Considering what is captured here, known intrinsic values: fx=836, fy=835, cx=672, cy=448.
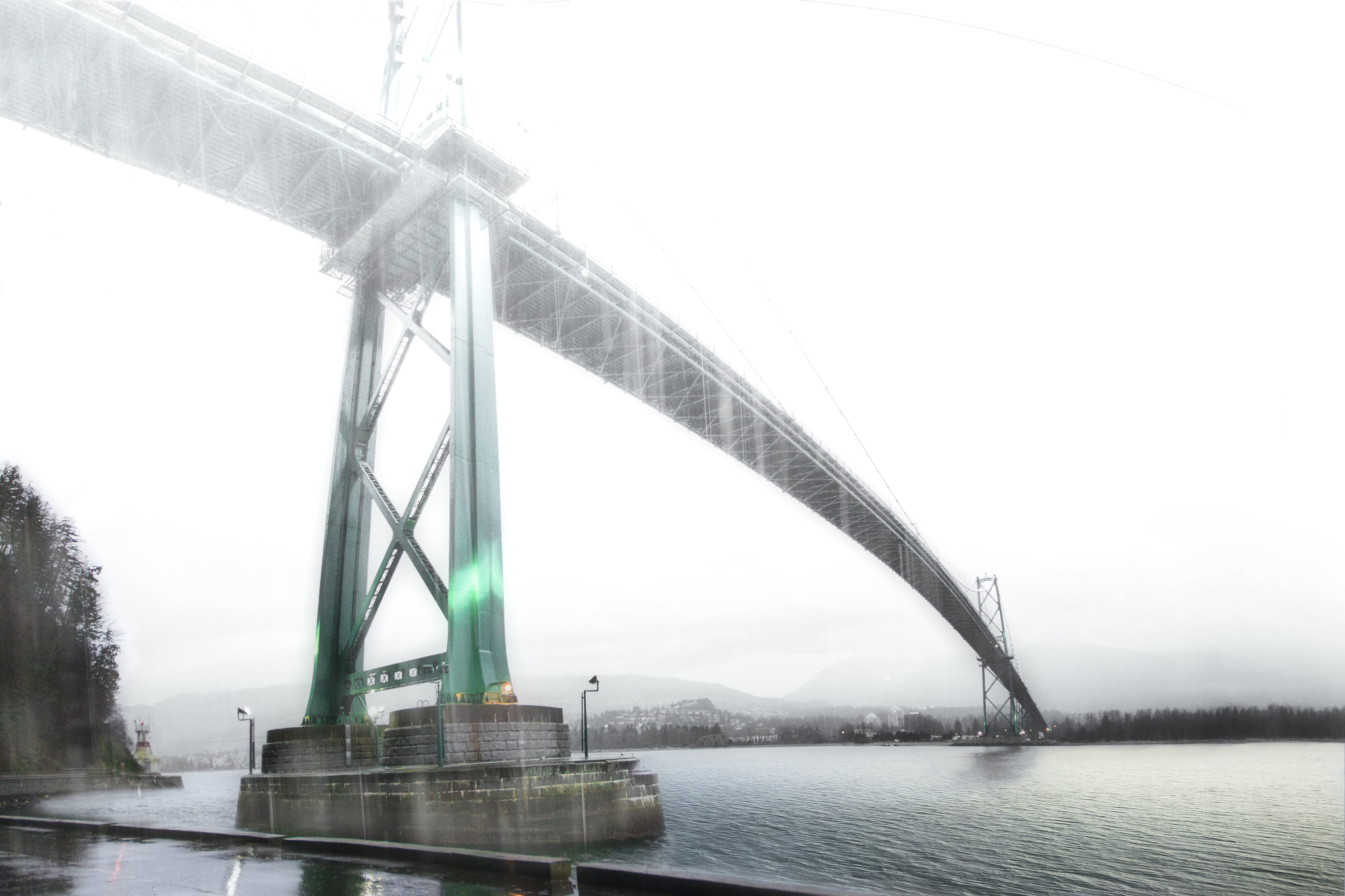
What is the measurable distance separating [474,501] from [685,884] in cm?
1122

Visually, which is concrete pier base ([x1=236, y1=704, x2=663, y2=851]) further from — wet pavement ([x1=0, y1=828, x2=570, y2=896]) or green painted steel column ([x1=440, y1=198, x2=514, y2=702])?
wet pavement ([x1=0, y1=828, x2=570, y2=896])

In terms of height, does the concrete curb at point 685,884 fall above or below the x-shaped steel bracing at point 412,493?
below

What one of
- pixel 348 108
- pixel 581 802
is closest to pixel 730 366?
pixel 348 108

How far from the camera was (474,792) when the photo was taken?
13062 mm

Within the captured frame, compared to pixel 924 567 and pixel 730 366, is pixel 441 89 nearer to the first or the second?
pixel 730 366

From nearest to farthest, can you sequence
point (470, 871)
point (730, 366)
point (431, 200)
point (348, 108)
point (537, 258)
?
1. point (470, 871)
2. point (348, 108)
3. point (431, 200)
4. point (537, 258)
5. point (730, 366)

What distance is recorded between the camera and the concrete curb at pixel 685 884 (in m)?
5.24

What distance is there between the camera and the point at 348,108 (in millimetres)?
18141

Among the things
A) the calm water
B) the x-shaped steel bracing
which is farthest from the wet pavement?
the x-shaped steel bracing

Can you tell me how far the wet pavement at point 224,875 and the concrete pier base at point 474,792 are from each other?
3321 millimetres

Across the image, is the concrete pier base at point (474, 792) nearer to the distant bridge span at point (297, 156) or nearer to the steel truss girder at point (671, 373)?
the distant bridge span at point (297, 156)

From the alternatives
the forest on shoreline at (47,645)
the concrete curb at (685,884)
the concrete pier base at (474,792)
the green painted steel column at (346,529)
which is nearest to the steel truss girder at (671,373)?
the green painted steel column at (346,529)

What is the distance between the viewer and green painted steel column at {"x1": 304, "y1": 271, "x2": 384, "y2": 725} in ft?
61.9

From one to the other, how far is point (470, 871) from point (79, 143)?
765 inches
